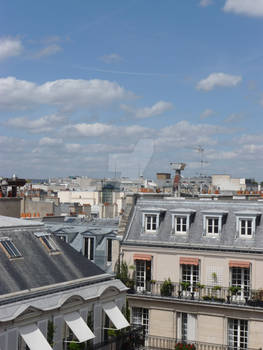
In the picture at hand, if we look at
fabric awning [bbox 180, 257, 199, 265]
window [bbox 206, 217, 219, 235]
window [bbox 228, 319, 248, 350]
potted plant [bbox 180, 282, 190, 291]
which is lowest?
window [bbox 228, 319, 248, 350]

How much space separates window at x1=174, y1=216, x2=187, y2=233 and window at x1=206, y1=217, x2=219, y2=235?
120 centimetres

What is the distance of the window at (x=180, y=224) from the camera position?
27406mm

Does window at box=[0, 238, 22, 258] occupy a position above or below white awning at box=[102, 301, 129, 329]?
above

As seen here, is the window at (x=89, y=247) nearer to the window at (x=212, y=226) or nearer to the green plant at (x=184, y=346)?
the window at (x=212, y=226)

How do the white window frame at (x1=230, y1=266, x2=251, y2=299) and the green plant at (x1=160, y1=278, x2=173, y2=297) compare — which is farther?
the green plant at (x1=160, y1=278, x2=173, y2=297)

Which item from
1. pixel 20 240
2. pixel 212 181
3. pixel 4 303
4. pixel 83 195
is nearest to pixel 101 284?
pixel 20 240

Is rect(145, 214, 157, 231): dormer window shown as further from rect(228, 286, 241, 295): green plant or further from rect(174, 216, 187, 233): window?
rect(228, 286, 241, 295): green plant

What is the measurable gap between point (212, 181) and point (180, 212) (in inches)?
1402

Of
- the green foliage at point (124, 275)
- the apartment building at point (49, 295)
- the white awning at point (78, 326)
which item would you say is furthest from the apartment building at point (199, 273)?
the white awning at point (78, 326)

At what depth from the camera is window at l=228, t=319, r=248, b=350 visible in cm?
2444

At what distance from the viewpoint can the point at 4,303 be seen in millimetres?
16766

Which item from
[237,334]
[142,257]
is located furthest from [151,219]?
[237,334]

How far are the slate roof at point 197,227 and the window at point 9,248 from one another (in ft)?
30.2

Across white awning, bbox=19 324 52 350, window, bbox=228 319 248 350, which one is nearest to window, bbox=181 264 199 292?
Answer: window, bbox=228 319 248 350
